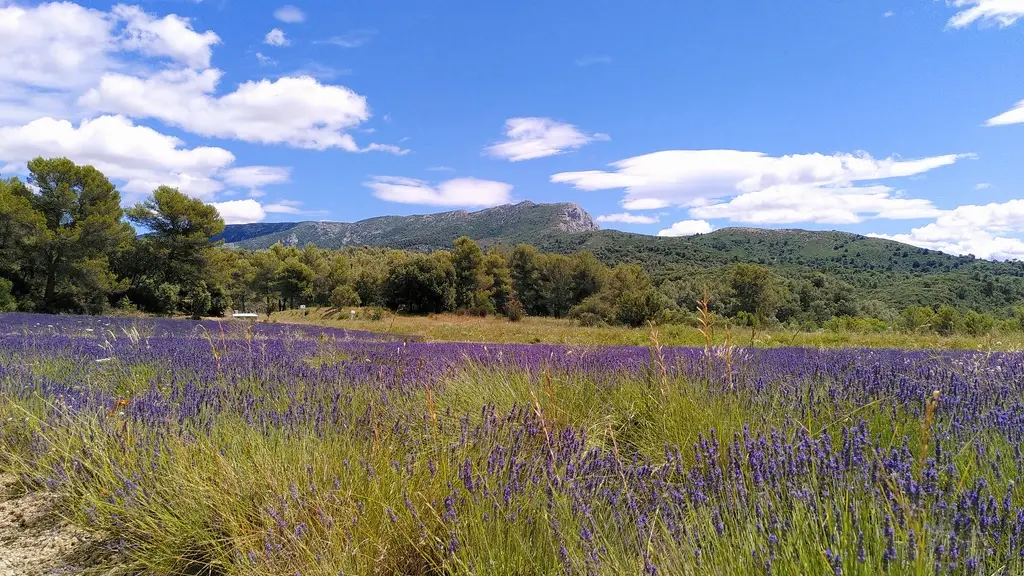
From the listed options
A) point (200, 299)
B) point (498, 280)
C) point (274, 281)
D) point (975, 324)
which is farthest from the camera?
point (274, 281)

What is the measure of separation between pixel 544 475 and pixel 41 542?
2.36 metres

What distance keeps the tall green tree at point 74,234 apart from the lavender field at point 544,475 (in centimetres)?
3208

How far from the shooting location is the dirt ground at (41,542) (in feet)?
7.28

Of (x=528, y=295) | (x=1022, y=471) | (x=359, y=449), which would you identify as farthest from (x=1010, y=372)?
(x=528, y=295)

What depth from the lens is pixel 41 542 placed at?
242 centimetres

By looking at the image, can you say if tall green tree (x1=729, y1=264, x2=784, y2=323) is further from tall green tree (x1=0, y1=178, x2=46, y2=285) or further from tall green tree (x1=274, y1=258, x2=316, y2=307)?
tall green tree (x1=0, y1=178, x2=46, y2=285)

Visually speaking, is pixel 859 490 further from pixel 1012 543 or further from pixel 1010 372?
pixel 1010 372

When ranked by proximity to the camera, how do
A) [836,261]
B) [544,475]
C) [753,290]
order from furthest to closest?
[836,261]
[753,290]
[544,475]

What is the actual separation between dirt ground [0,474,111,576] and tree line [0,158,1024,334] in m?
13.2

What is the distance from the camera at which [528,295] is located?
201 ft

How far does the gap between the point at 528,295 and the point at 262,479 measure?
59131mm

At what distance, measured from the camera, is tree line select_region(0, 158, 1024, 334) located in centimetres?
2775

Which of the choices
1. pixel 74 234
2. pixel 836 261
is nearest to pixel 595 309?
pixel 74 234

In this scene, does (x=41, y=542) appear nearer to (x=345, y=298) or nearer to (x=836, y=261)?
(x=345, y=298)
